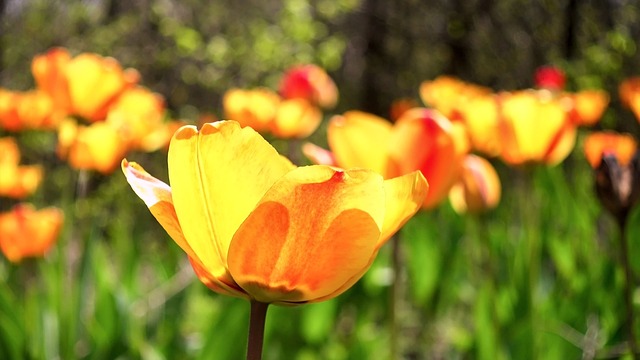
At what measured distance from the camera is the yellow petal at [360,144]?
2.72 feet

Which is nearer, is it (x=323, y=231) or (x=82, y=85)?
(x=323, y=231)

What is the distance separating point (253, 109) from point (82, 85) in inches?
23.4

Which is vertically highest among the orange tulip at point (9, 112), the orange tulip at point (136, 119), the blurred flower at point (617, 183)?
the blurred flower at point (617, 183)

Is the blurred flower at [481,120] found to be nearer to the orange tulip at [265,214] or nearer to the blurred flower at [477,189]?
the blurred flower at [477,189]

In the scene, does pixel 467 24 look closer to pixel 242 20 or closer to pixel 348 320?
pixel 242 20

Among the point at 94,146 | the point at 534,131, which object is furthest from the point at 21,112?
the point at 534,131

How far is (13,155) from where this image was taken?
1.98 metres

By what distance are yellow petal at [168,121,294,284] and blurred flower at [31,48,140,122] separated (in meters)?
1.08

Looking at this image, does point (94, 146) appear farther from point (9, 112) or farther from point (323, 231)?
point (323, 231)

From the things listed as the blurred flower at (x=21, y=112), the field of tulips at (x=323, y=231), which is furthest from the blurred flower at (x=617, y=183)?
the blurred flower at (x=21, y=112)

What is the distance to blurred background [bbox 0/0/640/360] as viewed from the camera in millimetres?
1383

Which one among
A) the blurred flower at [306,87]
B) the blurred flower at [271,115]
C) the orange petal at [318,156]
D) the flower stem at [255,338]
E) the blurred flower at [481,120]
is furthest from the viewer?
the blurred flower at [306,87]

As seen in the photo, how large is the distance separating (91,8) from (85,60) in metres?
2.75

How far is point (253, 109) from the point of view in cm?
199
